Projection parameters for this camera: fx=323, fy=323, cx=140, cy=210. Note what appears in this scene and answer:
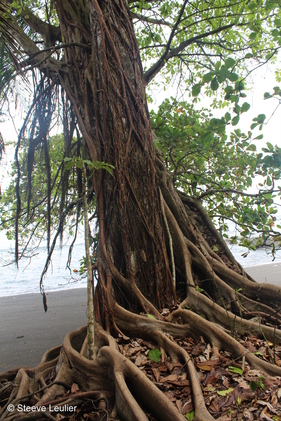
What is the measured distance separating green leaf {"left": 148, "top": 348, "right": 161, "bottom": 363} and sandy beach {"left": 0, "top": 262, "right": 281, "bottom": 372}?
1.95 metres

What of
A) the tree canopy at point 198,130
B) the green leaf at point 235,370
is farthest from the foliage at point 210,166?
the green leaf at point 235,370

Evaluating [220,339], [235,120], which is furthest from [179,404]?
[235,120]

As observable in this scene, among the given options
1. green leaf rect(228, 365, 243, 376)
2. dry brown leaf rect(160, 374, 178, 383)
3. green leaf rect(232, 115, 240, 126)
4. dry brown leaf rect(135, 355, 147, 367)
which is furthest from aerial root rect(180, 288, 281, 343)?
green leaf rect(232, 115, 240, 126)

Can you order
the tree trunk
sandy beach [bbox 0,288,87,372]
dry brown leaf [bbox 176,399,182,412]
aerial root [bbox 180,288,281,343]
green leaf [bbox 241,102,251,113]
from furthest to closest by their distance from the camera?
sandy beach [bbox 0,288,87,372] < the tree trunk < aerial root [bbox 180,288,281,343] < green leaf [bbox 241,102,251,113] < dry brown leaf [bbox 176,399,182,412]

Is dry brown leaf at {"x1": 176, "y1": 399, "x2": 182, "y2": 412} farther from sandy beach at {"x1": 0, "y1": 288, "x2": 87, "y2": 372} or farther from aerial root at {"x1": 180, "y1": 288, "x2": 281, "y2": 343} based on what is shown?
sandy beach at {"x1": 0, "y1": 288, "x2": 87, "y2": 372}

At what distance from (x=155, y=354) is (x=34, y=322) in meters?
3.84

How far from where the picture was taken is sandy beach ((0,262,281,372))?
4.10 m

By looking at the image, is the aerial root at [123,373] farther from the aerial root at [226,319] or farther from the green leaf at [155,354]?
the aerial root at [226,319]

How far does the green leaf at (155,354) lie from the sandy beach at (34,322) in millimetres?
1952

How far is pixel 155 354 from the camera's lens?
2436mm

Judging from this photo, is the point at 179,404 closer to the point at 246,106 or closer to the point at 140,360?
the point at 140,360

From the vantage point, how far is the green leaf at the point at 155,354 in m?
2.40

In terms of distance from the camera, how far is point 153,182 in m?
3.24

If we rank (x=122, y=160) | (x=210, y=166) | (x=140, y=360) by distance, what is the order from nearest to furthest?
(x=140, y=360)
(x=122, y=160)
(x=210, y=166)
